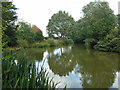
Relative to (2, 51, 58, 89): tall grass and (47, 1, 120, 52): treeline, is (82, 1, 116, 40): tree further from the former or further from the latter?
(2, 51, 58, 89): tall grass

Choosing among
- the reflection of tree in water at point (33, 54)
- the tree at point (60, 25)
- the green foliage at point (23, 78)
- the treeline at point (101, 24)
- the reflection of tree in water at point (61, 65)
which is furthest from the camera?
the tree at point (60, 25)

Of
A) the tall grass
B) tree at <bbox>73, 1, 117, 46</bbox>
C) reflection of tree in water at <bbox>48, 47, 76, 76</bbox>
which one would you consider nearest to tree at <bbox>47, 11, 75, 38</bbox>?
tree at <bbox>73, 1, 117, 46</bbox>

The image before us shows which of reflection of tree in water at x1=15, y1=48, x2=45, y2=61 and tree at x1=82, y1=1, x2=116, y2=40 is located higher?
tree at x1=82, y1=1, x2=116, y2=40

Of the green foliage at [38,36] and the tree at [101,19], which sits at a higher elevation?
the tree at [101,19]

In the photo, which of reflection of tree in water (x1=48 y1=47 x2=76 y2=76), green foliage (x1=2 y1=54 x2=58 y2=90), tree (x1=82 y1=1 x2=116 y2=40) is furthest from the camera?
tree (x1=82 y1=1 x2=116 y2=40)

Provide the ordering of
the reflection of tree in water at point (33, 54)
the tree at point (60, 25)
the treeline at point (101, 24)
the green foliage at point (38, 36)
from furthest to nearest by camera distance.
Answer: the tree at point (60, 25)
the green foliage at point (38, 36)
the treeline at point (101, 24)
the reflection of tree in water at point (33, 54)

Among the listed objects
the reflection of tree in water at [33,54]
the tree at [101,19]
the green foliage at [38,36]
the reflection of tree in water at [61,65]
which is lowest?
the reflection of tree in water at [61,65]

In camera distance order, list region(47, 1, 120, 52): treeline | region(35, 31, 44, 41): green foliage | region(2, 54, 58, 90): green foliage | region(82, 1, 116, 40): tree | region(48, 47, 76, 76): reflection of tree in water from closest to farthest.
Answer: region(2, 54, 58, 90): green foliage
region(48, 47, 76, 76): reflection of tree in water
region(47, 1, 120, 52): treeline
region(82, 1, 116, 40): tree
region(35, 31, 44, 41): green foliage

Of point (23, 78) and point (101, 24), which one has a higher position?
point (101, 24)

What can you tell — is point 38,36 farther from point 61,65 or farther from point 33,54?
point 61,65

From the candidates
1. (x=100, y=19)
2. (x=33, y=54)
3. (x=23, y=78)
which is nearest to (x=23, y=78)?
(x=23, y=78)

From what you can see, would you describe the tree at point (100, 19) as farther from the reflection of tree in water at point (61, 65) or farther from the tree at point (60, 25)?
the tree at point (60, 25)

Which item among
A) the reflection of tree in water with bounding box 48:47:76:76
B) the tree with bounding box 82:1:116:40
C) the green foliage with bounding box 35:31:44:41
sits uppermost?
the tree with bounding box 82:1:116:40

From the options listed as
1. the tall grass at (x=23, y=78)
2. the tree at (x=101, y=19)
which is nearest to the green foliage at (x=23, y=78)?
the tall grass at (x=23, y=78)
